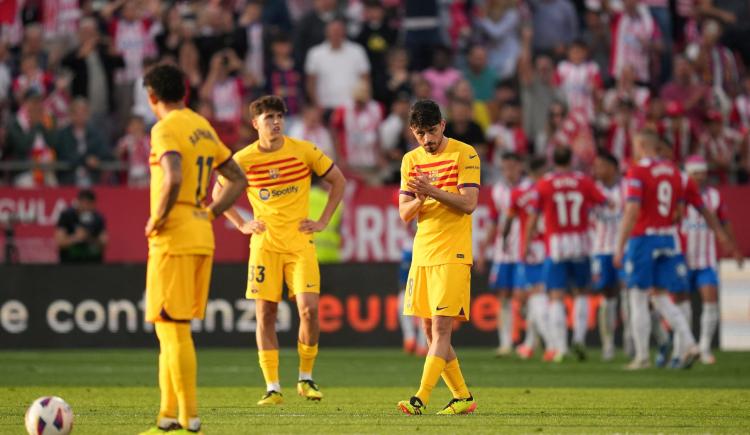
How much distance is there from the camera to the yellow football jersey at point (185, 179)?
9.09m

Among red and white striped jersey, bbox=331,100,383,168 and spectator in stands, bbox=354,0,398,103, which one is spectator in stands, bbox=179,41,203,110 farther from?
spectator in stands, bbox=354,0,398,103

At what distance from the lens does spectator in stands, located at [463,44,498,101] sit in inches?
989

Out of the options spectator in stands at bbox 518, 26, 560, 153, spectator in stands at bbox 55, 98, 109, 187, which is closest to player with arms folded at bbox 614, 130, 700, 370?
spectator in stands at bbox 518, 26, 560, 153

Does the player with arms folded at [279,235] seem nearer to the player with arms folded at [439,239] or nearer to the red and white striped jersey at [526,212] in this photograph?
the player with arms folded at [439,239]

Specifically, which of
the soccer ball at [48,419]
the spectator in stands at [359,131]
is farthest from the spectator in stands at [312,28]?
the soccer ball at [48,419]

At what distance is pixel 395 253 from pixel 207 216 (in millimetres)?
13806

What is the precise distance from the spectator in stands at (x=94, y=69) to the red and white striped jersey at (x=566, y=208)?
889 cm

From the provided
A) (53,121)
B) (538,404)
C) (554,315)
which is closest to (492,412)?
(538,404)

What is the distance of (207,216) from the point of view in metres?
9.33

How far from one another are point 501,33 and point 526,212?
6678 millimetres

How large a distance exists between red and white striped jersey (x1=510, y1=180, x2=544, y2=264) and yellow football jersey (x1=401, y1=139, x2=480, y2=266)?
769cm

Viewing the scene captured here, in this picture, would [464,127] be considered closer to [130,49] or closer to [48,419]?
[130,49]

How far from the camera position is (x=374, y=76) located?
→ 24.9 m

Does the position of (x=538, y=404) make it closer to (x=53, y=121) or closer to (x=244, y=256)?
(x=244, y=256)
